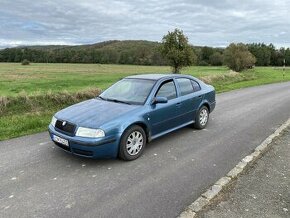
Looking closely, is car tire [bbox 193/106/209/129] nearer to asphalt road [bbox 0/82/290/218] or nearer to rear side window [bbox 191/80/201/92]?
asphalt road [bbox 0/82/290/218]

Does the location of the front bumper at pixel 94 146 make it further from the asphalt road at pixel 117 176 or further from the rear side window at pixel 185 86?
the rear side window at pixel 185 86

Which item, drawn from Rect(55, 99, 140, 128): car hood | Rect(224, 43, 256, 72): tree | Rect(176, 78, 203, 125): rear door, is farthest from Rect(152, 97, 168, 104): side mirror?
Rect(224, 43, 256, 72): tree

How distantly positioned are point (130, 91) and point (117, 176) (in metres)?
2.24

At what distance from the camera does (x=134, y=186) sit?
14.5ft

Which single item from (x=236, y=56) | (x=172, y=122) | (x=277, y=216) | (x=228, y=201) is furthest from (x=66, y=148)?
(x=236, y=56)

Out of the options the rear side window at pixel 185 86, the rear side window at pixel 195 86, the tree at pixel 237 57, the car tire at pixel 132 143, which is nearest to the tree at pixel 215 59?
the tree at pixel 237 57

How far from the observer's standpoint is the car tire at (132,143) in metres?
5.32

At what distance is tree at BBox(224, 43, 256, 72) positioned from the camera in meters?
46.7

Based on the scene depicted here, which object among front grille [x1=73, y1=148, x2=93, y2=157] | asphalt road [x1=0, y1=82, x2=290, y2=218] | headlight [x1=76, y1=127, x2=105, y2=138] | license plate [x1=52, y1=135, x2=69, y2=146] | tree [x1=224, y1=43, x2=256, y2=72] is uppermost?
tree [x1=224, y1=43, x2=256, y2=72]

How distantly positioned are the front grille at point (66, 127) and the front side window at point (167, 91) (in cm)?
197

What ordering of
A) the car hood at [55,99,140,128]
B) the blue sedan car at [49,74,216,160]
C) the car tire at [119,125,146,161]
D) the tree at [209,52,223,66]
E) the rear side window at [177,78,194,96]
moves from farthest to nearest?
the tree at [209,52,223,66]
the rear side window at [177,78,194,96]
the car tire at [119,125,146,161]
the car hood at [55,99,140,128]
the blue sedan car at [49,74,216,160]

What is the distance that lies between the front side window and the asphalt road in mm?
1029

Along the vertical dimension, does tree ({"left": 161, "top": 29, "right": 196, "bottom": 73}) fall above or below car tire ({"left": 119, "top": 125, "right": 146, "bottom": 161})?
above

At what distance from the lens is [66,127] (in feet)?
17.5
